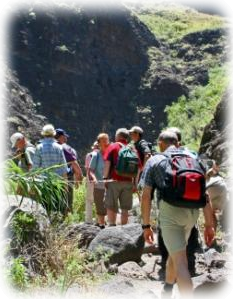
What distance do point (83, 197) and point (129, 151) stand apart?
348 centimetres

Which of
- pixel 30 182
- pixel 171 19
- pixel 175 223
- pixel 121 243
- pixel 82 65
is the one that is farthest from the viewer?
pixel 171 19

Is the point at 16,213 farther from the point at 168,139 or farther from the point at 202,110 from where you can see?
the point at 202,110


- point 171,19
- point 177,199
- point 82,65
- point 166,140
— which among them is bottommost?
point 82,65

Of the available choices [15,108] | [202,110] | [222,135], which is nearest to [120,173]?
[222,135]

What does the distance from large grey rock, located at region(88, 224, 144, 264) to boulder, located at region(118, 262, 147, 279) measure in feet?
0.44

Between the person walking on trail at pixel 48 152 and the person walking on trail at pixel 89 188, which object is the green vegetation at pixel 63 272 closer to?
the person walking on trail at pixel 48 152

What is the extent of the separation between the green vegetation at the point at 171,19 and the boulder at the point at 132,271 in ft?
224

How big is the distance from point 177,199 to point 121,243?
84.2 inches

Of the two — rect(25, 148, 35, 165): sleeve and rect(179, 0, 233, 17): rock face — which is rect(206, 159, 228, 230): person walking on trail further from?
rect(179, 0, 233, 17): rock face

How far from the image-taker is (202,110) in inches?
979

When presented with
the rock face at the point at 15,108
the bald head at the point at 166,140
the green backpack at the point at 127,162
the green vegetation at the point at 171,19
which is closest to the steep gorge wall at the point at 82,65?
the rock face at the point at 15,108

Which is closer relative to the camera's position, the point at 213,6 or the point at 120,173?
the point at 120,173

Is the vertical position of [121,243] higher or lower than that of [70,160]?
lower

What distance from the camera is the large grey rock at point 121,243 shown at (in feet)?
21.9
